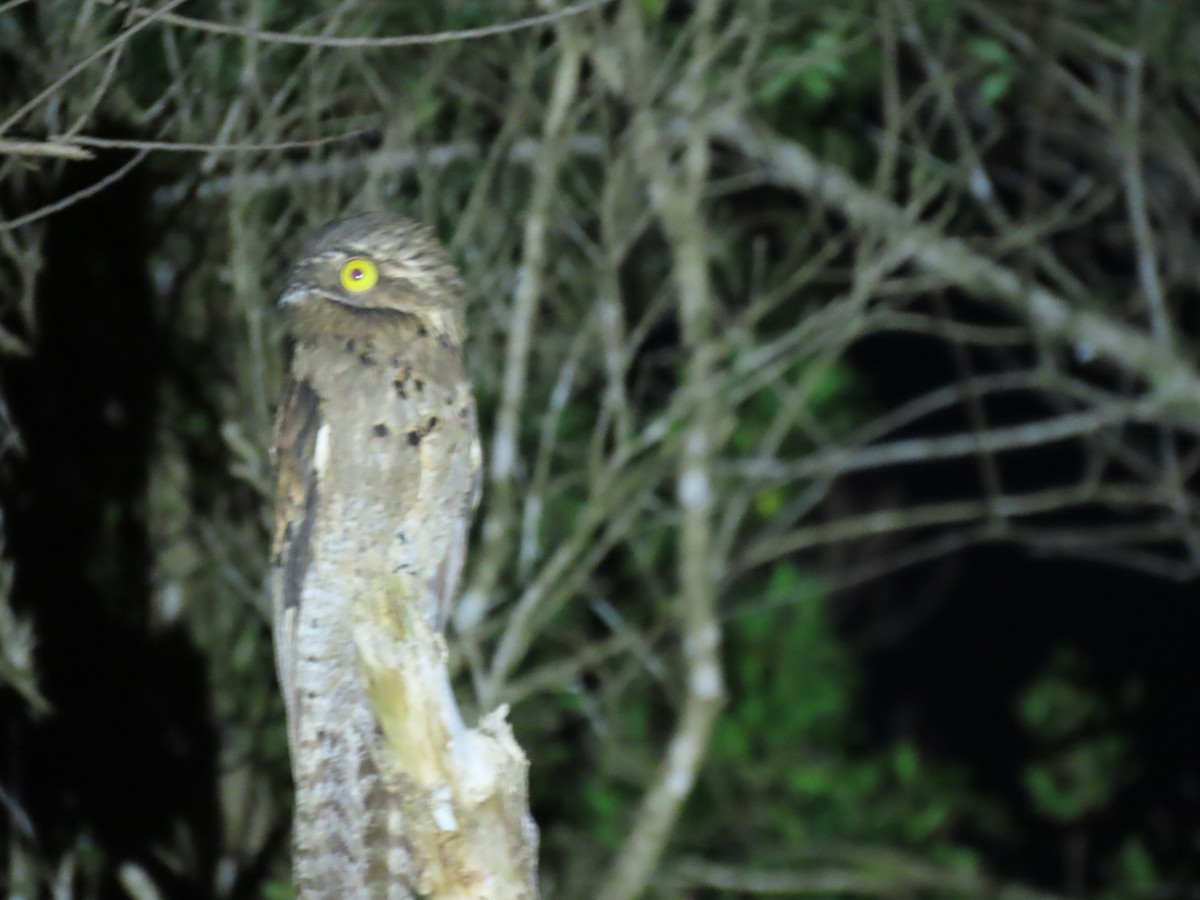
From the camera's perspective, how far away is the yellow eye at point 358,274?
3.08 m

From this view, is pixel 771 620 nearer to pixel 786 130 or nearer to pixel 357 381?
pixel 786 130

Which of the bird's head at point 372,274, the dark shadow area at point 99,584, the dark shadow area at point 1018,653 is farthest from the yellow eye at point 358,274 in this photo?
the dark shadow area at point 1018,653

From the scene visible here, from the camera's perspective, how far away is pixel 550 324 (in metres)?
5.31

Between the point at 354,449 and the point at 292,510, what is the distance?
200 millimetres

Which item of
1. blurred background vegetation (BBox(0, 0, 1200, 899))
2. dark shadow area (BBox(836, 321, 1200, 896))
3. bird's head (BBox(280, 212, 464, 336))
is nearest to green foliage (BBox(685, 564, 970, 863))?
blurred background vegetation (BBox(0, 0, 1200, 899))

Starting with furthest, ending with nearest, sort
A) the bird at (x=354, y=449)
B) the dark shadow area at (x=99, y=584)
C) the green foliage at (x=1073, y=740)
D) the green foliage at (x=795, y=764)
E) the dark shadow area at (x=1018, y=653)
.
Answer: the dark shadow area at (x=1018, y=653)
the green foliage at (x=1073, y=740)
the green foliage at (x=795, y=764)
the dark shadow area at (x=99, y=584)
the bird at (x=354, y=449)

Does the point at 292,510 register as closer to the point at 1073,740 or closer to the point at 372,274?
the point at 372,274

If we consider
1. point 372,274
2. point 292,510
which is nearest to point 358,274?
point 372,274

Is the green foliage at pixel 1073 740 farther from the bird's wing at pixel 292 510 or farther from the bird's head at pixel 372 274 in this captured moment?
the bird's head at pixel 372 274

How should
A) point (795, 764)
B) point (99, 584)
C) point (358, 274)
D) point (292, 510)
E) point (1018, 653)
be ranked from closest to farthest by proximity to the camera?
point (358, 274) → point (292, 510) → point (99, 584) → point (795, 764) → point (1018, 653)

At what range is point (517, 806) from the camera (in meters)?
2.60

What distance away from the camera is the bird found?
3070 millimetres

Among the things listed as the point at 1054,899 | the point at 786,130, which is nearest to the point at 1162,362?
the point at 786,130

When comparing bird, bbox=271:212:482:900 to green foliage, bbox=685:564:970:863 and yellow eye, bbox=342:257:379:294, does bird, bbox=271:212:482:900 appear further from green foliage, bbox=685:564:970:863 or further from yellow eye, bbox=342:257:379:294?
green foliage, bbox=685:564:970:863
